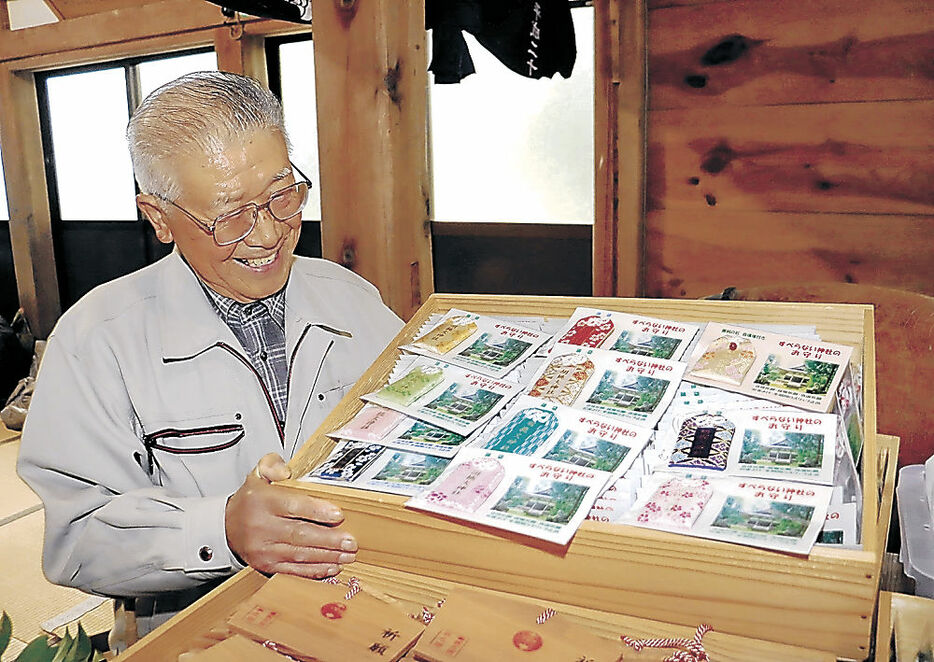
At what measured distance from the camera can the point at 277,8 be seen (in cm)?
182

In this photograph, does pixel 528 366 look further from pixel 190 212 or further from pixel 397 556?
pixel 190 212

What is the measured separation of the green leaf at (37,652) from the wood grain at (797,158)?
272 cm

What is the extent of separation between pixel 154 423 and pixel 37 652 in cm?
83

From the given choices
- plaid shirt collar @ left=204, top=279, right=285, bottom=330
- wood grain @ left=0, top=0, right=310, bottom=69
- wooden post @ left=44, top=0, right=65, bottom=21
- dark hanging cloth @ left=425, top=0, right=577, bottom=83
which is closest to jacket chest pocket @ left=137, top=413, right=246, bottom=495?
plaid shirt collar @ left=204, top=279, right=285, bottom=330

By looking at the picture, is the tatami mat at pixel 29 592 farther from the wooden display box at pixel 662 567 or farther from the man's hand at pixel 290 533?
the wooden display box at pixel 662 567

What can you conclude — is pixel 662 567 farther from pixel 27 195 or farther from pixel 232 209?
pixel 27 195

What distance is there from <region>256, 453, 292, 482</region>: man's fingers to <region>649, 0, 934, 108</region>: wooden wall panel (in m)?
2.33

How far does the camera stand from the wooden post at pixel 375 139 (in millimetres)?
1680

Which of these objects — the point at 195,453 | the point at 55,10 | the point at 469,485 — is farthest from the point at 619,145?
the point at 55,10

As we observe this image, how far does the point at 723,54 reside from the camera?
9.11 feet

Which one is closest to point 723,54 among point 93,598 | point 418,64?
point 418,64

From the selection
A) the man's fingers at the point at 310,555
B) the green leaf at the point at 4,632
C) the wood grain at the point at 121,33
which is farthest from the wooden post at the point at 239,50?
the green leaf at the point at 4,632

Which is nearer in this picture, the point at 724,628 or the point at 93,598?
the point at 724,628

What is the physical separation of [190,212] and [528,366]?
24.1 inches
